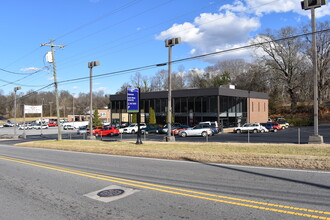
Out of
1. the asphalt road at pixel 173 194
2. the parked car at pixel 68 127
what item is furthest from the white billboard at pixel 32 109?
the asphalt road at pixel 173 194

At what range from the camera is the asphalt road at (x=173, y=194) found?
17.9ft

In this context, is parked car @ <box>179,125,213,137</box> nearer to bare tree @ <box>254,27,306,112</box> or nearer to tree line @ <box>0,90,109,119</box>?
bare tree @ <box>254,27,306,112</box>

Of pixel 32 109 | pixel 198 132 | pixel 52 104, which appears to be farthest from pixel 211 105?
pixel 52 104

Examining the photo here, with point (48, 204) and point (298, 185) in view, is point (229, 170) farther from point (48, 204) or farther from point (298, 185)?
point (48, 204)

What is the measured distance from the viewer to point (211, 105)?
4512 cm

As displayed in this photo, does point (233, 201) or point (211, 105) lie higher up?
point (211, 105)

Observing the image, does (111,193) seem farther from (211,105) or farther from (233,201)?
(211,105)

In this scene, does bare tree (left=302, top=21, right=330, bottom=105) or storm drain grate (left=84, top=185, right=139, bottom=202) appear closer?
storm drain grate (left=84, top=185, right=139, bottom=202)

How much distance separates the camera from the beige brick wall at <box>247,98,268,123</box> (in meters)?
50.6

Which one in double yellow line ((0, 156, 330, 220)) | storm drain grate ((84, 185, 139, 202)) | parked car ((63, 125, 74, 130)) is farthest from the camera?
parked car ((63, 125, 74, 130))

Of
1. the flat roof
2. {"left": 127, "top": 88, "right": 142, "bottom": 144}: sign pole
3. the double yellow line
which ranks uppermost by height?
the flat roof

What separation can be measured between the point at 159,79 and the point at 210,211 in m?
96.1

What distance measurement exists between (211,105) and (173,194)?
39074 millimetres

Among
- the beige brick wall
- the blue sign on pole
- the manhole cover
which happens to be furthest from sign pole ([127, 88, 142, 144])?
the beige brick wall
